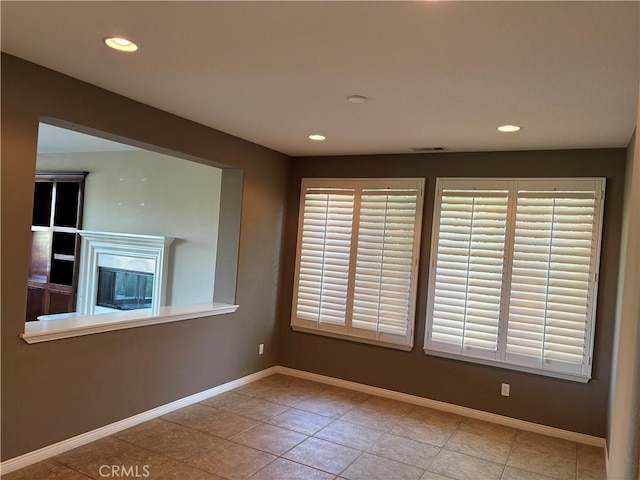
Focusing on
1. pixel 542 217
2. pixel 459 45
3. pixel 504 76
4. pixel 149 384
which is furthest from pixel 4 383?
pixel 542 217

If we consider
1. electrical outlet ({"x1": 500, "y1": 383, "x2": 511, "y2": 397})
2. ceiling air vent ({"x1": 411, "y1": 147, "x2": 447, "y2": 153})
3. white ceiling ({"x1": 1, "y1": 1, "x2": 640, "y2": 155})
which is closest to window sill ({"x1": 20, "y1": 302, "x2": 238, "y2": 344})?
white ceiling ({"x1": 1, "y1": 1, "x2": 640, "y2": 155})

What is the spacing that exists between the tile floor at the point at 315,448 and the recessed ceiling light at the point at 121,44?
2.47 meters

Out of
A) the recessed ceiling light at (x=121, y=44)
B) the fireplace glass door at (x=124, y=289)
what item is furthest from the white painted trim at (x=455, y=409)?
the recessed ceiling light at (x=121, y=44)

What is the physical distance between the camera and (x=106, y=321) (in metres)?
3.29

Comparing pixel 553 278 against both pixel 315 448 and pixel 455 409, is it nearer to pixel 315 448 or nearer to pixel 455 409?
pixel 455 409

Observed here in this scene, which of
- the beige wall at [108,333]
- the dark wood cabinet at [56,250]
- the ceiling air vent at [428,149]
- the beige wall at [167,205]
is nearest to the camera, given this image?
the beige wall at [108,333]

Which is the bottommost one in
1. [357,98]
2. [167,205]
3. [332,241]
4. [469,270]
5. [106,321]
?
[106,321]

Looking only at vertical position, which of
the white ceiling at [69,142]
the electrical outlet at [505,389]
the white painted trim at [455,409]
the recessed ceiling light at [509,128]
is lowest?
the white painted trim at [455,409]

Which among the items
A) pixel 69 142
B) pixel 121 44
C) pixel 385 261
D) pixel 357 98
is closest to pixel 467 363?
pixel 385 261

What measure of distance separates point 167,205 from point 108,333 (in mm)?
2688

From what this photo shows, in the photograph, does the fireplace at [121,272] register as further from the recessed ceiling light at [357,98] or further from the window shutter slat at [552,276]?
the window shutter slat at [552,276]

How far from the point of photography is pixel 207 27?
207 cm

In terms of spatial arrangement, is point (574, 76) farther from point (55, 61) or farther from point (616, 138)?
point (55, 61)

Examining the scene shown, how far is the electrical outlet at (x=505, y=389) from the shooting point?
13.5ft
